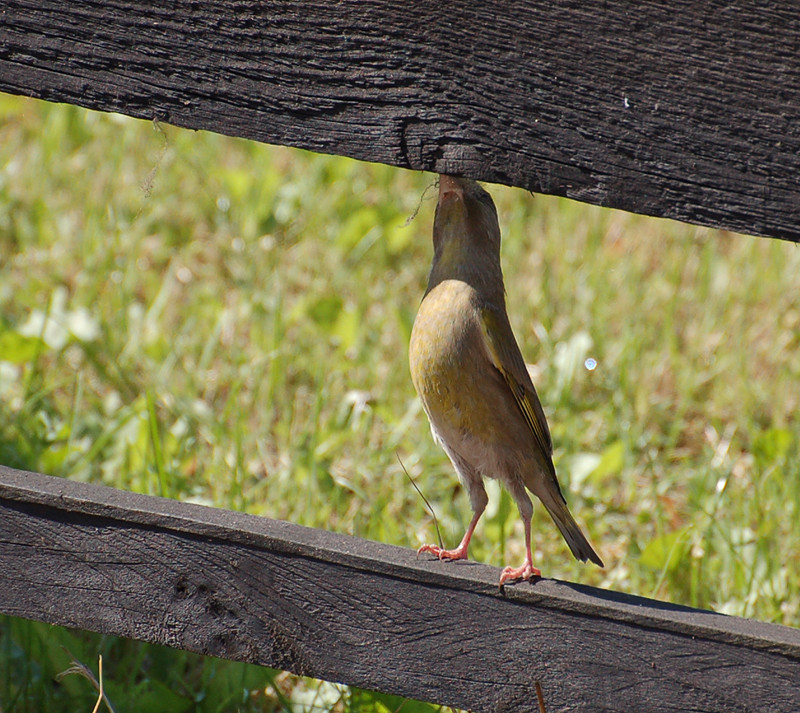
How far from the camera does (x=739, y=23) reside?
72.4 inches

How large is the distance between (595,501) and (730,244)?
2.60 metres

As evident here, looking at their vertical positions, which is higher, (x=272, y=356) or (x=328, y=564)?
(x=272, y=356)

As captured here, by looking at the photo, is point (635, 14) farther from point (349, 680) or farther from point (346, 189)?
point (346, 189)

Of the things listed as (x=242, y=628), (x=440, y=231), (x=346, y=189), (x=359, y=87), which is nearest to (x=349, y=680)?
(x=242, y=628)

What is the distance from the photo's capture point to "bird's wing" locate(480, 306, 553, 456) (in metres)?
2.78

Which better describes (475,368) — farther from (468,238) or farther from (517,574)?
(517,574)

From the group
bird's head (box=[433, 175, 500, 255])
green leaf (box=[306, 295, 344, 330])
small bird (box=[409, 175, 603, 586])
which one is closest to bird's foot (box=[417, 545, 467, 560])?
small bird (box=[409, 175, 603, 586])

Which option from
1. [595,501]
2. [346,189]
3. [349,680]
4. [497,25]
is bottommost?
[349,680]

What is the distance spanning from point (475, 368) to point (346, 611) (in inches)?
30.7

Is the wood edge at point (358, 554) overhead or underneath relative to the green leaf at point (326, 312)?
underneath

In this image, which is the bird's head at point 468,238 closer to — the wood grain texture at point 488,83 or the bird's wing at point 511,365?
the bird's wing at point 511,365

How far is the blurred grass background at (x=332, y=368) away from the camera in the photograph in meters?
3.94

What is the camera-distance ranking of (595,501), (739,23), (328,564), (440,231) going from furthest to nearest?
(595,501) < (440,231) < (328,564) < (739,23)

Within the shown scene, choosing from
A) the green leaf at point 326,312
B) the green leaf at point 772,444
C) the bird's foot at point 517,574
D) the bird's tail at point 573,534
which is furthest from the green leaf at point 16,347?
the green leaf at point 772,444
